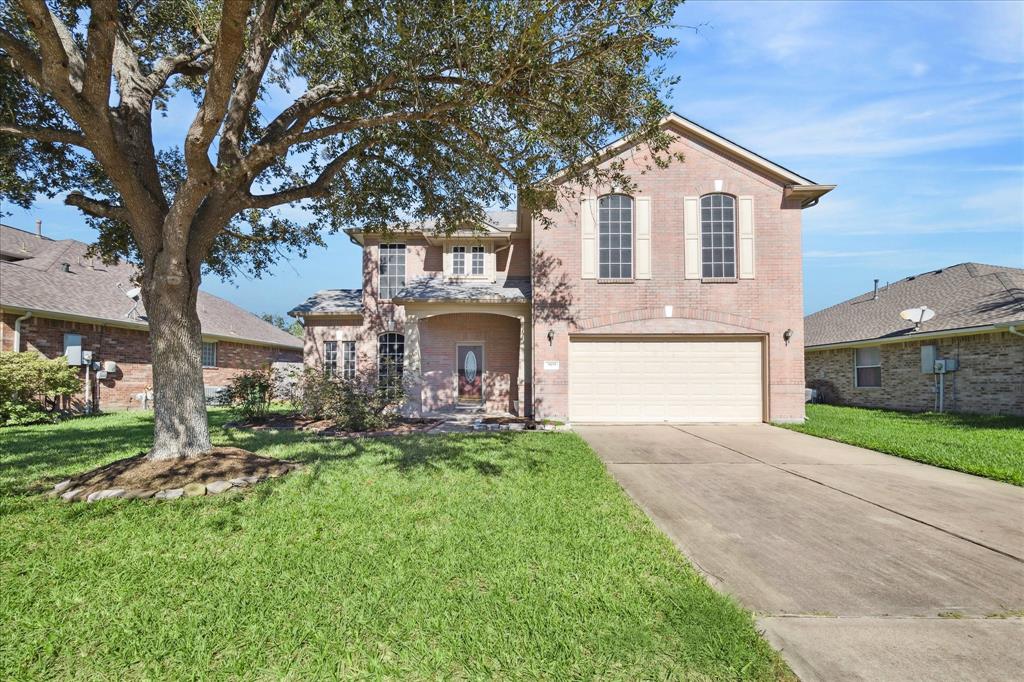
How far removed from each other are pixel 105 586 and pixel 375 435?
715cm

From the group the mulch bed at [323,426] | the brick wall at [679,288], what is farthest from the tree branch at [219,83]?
the brick wall at [679,288]

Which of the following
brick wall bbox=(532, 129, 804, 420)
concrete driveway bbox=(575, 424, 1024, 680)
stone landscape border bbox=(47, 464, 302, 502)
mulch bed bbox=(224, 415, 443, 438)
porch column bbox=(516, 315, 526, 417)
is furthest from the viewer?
porch column bbox=(516, 315, 526, 417)

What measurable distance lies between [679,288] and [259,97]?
10.3 metres

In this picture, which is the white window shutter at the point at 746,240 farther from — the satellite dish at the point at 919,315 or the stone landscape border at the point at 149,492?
the stone landscape border at the point at 149,492

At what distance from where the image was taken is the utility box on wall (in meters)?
14.3

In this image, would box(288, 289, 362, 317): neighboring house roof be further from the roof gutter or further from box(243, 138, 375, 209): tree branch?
the roof gutter

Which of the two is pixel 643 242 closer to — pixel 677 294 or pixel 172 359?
pixel 677 294

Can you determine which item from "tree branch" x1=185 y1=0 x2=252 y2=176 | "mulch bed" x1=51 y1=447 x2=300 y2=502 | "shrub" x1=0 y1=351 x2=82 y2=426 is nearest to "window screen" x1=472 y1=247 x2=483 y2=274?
"mulch bed" x1=51 y1=447 x2=300 y2=502

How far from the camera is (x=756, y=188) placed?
41.0ft

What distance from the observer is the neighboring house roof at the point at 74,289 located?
13961mm

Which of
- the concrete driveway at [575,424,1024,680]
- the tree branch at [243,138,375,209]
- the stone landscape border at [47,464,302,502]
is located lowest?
the concrete driveway at [575,424,1024,680]

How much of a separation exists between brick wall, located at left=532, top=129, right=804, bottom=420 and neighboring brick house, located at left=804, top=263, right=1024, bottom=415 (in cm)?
552

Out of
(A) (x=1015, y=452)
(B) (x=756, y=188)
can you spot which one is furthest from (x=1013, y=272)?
(A) (x=1015, y=452)

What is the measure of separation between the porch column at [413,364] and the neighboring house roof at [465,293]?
2.19 feet
